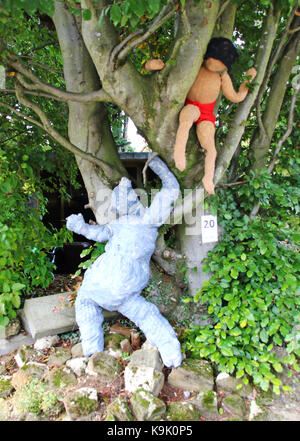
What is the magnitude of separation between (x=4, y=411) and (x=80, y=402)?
0.57 m

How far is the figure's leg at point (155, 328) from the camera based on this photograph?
7.89 feet

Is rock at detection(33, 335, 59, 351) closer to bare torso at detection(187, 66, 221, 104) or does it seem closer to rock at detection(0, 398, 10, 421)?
rock at detection(0, 398, 10, 421)

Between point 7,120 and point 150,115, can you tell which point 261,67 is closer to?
point 150,115

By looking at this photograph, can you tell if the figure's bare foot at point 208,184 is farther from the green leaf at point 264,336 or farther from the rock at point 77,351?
the rock at point 77,351

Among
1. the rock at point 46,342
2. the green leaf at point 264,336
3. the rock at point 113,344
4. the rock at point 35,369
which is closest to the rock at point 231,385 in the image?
the green leaf at point 264,336

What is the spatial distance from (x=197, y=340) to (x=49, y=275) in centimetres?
191

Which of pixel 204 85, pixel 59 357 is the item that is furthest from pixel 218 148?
pixel 59 357

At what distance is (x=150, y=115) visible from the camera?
7.89 ft

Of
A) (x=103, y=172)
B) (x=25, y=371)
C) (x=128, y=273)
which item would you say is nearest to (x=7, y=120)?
(x=103, y=172)

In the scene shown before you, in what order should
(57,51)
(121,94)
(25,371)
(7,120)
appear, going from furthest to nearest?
(57,51), (7,120), (25,371), (121,94)

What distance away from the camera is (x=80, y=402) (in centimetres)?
208

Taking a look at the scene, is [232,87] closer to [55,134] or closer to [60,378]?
[55,134]

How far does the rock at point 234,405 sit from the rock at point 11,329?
2.01 metres
